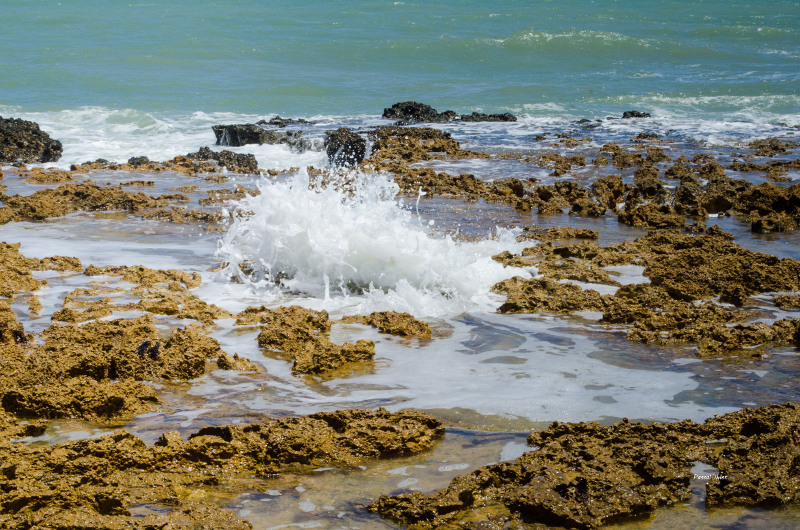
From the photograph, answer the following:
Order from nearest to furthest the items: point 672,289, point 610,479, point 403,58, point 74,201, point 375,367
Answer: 1. point 610,479
2. point 375,367
3. point 672,289
4. point 74,201
5. point 403,58

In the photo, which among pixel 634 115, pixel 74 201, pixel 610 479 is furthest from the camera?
pixel 634 115

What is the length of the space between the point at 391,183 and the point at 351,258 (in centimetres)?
448

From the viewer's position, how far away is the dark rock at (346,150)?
13219mm

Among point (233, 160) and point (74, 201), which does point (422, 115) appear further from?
point (74, 201)

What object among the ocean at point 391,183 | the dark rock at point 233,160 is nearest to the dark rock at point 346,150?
the ocean at point 391,183

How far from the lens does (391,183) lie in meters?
10.6

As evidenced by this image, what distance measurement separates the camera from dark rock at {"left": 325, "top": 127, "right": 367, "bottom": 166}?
13.2 m

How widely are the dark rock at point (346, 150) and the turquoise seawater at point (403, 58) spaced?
8.10m

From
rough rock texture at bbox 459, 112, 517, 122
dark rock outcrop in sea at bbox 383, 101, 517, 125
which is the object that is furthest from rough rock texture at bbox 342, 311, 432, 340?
rough rock texture at bbox 459, 112, 517, 122

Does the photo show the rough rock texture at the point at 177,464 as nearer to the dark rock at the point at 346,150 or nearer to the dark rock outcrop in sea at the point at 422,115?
the dark rock at the point at 346,150

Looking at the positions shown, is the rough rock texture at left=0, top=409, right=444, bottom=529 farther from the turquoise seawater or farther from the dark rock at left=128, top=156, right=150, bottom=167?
the turquoise seawater

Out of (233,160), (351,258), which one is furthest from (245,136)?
(351,258)

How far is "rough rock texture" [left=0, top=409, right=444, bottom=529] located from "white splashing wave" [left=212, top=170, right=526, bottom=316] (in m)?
2.33

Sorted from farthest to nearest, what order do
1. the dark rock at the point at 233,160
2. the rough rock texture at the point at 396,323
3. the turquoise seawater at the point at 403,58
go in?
1. the turquoise seawater at the point at 403,58
2. the dark rock at the point at 233,160
3. the rough rock texture at the point at 396,323
